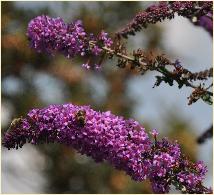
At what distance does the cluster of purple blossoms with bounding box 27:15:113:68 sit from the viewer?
20.0ft

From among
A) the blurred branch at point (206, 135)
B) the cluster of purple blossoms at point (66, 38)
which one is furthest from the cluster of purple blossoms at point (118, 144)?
the cluster of purple blossoms at point (66, 38)

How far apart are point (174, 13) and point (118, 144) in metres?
1.29

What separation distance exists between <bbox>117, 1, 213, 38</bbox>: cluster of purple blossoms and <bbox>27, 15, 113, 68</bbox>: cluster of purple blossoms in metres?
0.29

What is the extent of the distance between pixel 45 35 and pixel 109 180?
20.2 metres

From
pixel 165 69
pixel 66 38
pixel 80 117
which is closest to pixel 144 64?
pixel 165 69

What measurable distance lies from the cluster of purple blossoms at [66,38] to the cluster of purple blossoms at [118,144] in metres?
0.75

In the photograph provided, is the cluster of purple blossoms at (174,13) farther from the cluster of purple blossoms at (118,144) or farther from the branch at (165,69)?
the cluster of purple blossoms at (118,144)

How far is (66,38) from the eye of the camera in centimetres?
610

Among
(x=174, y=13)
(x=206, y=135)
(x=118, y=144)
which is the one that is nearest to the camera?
(x=118, y=144)

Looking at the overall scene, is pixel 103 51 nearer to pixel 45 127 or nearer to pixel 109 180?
pixel 45 127

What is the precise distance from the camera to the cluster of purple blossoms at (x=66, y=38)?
20.0 ft

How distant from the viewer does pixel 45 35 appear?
6.12m

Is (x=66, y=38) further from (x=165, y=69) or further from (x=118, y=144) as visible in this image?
(x=118, y=144)

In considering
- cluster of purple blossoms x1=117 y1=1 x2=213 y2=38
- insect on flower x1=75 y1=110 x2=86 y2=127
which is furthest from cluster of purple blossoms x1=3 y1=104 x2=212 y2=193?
cluster of purple blossoms x1=117 y1=1 x2=213 y2=38
